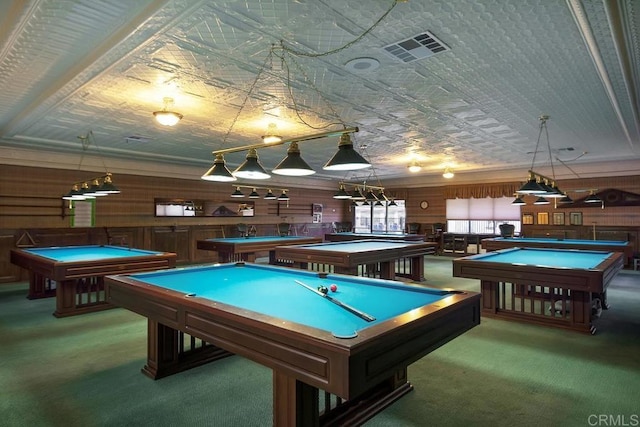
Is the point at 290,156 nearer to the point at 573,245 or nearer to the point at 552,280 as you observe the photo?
the point at 552,280

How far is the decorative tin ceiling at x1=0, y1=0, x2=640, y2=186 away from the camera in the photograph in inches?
106

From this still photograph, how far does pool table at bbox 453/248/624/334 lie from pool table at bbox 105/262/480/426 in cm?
219

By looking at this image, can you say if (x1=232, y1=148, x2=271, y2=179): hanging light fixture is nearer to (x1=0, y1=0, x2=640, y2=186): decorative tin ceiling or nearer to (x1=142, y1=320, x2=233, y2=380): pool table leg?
(x1=0, y1=0, x2=640, y2=186): decorative tin ceiling

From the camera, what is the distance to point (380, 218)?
14.9 metres

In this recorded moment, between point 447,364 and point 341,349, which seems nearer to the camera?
point 341,349

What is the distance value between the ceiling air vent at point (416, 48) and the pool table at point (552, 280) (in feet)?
8.77

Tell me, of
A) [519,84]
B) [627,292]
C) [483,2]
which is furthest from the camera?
[627,292]

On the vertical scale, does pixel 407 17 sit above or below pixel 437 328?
above

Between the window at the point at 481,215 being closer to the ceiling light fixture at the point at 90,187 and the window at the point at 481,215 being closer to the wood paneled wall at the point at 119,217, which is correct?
the wood paneled wall at the point at 119,217

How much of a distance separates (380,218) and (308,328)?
1339 cm

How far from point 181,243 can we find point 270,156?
373cm

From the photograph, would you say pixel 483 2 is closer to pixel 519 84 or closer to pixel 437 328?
pixel 519 84

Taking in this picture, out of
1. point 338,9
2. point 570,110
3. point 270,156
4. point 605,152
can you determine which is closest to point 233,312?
point 338,9

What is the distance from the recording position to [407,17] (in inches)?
108
